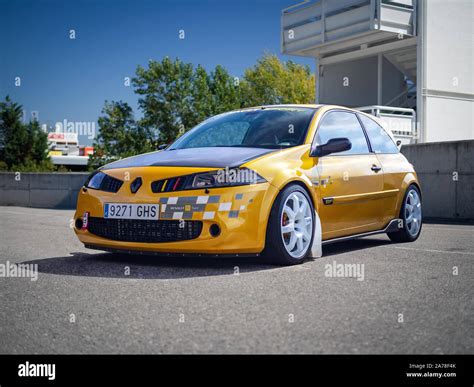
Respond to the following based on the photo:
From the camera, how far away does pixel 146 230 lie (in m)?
5.53

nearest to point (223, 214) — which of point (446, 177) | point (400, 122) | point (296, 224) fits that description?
point (296, 224)

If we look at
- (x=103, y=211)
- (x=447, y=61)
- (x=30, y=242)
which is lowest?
(x=30, y=242)

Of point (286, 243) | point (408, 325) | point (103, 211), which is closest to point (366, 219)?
point (286, 243)

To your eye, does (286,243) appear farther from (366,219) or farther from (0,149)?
(0,149)

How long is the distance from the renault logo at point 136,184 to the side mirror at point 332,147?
1.60m

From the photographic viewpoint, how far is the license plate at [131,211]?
5.45m

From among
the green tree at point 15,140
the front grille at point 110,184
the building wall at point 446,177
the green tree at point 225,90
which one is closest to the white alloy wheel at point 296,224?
the front grille at point 110,184

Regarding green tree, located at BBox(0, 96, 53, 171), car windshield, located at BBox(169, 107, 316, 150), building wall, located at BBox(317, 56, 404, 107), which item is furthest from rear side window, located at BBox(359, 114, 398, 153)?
green tree, located at BBox(0, 96, 53, 171)

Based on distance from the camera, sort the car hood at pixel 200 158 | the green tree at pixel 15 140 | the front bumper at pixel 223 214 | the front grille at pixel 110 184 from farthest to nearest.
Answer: the green tree at pixel 15 140 → the front grille at pixel 110 184 → the car hood at pixel 200 158 → the front bumper at pixel 223 214

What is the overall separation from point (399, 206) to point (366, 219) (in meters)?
0.84

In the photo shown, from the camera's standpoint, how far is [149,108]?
168ft

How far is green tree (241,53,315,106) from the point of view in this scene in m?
64.9

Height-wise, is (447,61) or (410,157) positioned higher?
(447,61)

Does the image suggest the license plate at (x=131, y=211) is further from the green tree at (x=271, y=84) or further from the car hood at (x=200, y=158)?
the green tree at (x=271, y=84)
